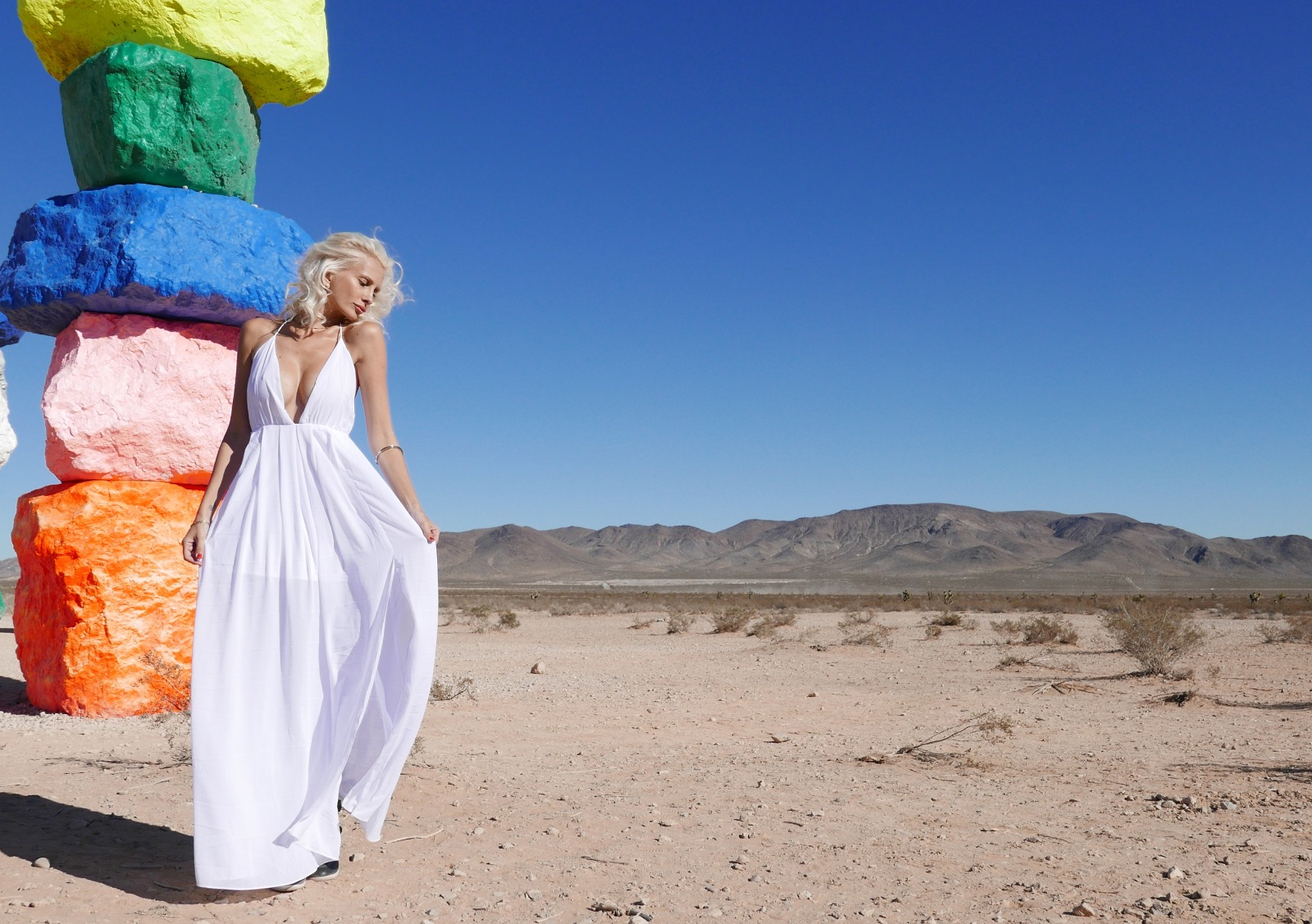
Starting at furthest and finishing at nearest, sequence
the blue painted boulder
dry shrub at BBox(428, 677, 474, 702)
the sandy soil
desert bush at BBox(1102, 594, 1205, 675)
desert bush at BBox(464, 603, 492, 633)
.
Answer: desert bush at BBox(464, 603, 492, 633)
desert bush at BBox(1102, 594, 1205, 675)
dry shrub at BBox(428, 677, 474, 702)
the blue painted boulder
the sandy soil

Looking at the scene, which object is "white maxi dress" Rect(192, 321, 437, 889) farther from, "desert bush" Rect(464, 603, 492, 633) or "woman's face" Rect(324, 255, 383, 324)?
"desert bush" Rect(464, 603, 492, 633)

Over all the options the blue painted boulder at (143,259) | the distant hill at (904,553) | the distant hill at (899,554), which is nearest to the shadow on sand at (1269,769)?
the blue painted boulder at (143,259)

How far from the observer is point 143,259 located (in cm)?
683

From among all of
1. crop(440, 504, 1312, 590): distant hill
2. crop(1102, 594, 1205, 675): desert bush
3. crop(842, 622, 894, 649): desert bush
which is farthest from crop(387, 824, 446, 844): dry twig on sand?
crop(440, 504, 1312, 590): distant hill

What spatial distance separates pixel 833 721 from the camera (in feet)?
26.1

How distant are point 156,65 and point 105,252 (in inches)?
56.9

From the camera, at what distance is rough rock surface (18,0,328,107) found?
24.1 ft

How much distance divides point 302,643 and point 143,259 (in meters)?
Answer: 4.61

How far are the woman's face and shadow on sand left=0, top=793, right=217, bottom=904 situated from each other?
200 centimetres

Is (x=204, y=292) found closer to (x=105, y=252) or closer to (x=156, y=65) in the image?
(x=105, y=252)

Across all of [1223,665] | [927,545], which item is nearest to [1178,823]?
[1223,665]

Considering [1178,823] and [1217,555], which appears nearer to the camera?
[1178,823]

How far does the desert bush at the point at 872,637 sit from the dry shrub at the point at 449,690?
753 centimetres

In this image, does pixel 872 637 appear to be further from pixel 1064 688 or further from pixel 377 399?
pixel 377 399
